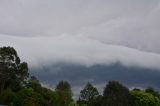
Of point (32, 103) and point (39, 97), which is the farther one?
point (39, 97)

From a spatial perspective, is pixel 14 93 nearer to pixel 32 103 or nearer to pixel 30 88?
pixel 30 88

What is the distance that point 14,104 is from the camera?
630ft

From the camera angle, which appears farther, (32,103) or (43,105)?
(43,105)

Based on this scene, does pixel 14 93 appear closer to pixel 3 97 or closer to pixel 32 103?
pixel 3 97

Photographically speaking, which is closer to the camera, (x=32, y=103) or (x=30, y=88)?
(x=32, y=103)

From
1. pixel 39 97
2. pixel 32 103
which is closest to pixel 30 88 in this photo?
pixel 39 97

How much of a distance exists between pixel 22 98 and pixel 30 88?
660 centimetres

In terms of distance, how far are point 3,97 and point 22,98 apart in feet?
21.2

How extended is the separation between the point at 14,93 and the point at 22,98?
6274mm

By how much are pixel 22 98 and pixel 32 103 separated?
11.5 metres

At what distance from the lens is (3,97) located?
19550 cm

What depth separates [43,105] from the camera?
19600 centimetres

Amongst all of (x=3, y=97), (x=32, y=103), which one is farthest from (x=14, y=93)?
(x=32, y=103)

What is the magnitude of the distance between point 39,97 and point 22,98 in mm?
7385
